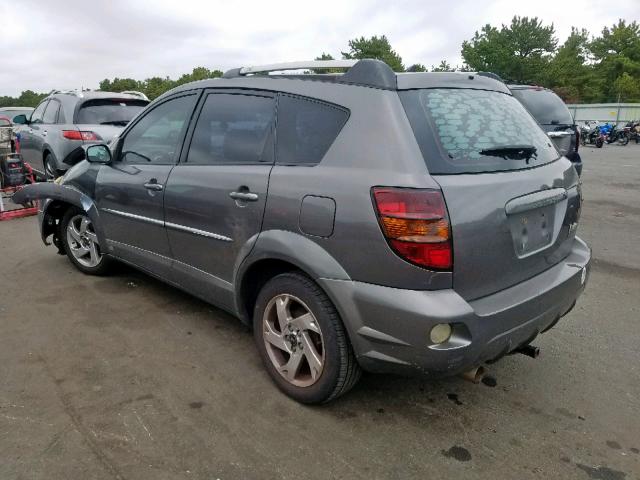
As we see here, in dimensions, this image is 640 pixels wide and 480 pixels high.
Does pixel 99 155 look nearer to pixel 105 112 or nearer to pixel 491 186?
pixel 491 186

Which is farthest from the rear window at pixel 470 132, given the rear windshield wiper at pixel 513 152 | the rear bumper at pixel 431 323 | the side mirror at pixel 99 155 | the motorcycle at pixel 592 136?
the motorcycle at pixel 592 136

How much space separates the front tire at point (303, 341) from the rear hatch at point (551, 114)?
6.65 metres

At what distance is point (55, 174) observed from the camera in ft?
28.8

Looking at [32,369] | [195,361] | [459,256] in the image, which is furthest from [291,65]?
[32,369]

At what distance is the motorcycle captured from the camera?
2442 cm

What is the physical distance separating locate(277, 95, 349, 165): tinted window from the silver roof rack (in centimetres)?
21

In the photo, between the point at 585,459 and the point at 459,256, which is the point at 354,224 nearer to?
the point at 459,256

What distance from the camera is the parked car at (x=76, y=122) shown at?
26.9 ft

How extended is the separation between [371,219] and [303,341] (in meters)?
0.82

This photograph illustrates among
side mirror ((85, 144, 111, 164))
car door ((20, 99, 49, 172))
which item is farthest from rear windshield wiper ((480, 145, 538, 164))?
car door ((20, 99, 49, 172))

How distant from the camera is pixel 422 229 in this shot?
7.18 feet

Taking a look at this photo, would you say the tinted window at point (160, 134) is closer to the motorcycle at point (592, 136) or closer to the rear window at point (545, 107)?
the rear window at point (545, 107)

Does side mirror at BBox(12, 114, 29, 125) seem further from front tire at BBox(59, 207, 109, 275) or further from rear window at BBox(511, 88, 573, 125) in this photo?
rear window at BBox(511, 88, 573, 125)

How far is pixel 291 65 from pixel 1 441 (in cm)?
245
